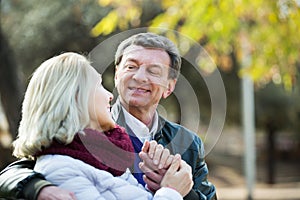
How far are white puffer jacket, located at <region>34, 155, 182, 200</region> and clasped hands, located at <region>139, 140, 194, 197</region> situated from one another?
0.25 ft

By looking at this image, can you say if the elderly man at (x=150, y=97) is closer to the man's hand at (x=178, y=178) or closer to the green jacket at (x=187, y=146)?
the green jacket at (x=187, y=146)

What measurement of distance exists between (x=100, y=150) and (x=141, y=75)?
23.3 inches

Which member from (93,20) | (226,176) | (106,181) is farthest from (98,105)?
(226,176)

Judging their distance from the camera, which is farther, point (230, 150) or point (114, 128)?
point (230, 150)

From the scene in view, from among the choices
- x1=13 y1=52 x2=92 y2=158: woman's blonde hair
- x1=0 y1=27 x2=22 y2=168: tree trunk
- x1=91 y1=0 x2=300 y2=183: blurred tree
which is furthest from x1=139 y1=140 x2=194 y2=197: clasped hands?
x1=0 y1=27 x2=22 y2=168: tree trunk

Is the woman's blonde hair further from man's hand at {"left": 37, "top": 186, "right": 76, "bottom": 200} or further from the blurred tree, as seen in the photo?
the blurred tree

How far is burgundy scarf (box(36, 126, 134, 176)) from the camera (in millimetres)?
1646

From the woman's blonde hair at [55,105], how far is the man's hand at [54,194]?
0.34ft

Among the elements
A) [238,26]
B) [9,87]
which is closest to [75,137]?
[238,26]

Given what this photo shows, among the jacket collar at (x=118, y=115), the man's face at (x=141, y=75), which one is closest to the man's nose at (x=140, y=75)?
the man's face at (x=141, y=75)

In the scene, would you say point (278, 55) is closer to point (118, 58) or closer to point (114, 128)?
point (118, 58)

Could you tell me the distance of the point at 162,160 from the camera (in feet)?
5.82

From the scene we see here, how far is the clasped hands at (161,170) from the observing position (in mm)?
1771

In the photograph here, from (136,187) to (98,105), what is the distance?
231 mm
